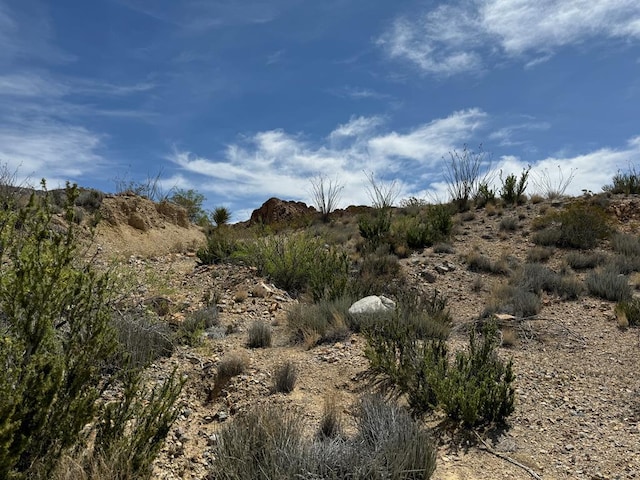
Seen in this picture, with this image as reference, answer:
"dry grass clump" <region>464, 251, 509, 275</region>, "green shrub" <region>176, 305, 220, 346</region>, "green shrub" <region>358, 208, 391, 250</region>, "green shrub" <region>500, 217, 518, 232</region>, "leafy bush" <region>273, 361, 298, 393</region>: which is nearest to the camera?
"leafy bush" <region>273, 361, 298, 393</region>

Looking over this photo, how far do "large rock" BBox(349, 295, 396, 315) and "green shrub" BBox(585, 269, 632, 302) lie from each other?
14.1 ft

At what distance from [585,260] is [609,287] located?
2684 millimetres

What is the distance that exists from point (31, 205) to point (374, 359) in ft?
12.3

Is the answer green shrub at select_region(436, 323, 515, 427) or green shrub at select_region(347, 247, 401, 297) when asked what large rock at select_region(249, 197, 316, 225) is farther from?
green shrub at select_region(436, 323, 515, 427)

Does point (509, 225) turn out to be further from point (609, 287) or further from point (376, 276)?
point (376, 276)

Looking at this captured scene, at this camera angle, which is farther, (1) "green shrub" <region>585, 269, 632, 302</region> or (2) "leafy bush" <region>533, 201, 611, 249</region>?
(2) "leafy bush" <region>533, 201, 611, 249</region>

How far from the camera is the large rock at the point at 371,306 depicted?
7520 millimetres

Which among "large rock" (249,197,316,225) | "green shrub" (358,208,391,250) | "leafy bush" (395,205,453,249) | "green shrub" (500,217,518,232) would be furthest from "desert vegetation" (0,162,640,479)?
"large rock" (249,197,316,225)

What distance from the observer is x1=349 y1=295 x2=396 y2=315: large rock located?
7.52 meters

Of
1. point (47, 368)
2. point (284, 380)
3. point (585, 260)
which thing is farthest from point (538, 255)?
point (47, 368)

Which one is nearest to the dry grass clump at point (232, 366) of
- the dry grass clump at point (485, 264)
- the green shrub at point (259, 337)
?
the green shrub at point (259, 337)

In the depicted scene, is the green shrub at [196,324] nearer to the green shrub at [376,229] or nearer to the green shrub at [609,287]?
the green shrub at [609,287]

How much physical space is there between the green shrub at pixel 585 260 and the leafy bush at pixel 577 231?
1.47 meters

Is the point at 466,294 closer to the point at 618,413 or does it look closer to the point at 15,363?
the point at 618,413
